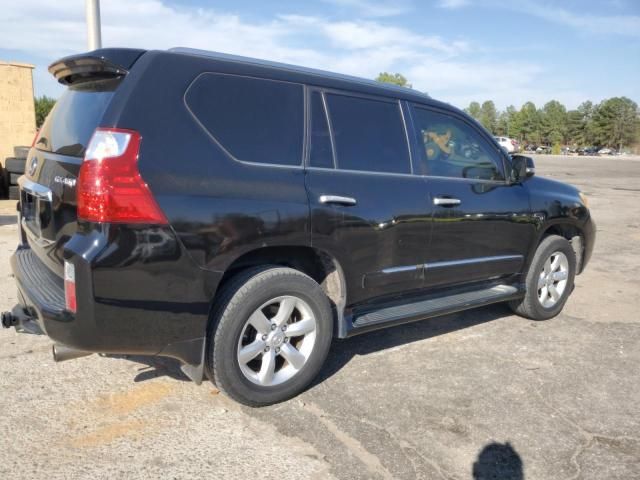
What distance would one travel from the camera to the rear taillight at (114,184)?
252 cm

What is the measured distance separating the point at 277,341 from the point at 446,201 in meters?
1.58

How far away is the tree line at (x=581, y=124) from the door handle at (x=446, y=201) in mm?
115770

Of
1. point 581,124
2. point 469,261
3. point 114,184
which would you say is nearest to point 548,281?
point 469,261

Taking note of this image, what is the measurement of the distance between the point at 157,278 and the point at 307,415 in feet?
3.86

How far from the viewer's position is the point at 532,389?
11.6ft

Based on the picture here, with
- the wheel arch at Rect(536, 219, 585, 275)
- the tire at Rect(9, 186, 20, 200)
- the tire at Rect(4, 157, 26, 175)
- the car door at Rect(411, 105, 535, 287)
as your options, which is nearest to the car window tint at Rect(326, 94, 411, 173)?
the car door at Rect(411, 105, 535, 287)

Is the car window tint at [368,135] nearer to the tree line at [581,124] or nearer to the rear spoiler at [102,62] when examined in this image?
the rear spoiler at [102,62]

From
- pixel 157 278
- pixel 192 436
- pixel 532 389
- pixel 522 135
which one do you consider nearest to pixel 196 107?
pixel 157 278

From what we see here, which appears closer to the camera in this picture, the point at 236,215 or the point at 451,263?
the point at 236,215

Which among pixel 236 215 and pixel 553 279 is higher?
pixel 236 215

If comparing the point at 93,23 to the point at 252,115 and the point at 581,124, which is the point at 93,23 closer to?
the point at 252,115

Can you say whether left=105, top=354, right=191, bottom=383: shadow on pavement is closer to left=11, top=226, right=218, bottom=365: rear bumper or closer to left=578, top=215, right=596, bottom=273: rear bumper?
left=11, top=226, right=218, bottom=365: rear bumper

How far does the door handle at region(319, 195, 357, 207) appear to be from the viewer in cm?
319

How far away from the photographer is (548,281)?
193 inches
